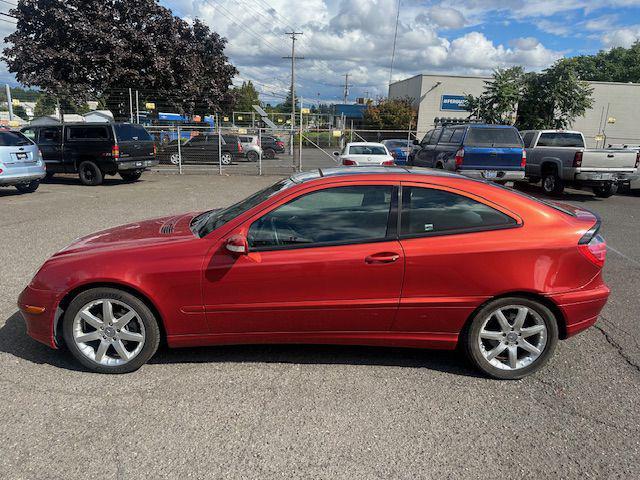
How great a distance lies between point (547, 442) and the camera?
2783 millimetres

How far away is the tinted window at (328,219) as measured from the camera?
11.0ft

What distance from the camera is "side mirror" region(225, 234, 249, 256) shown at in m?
3.21

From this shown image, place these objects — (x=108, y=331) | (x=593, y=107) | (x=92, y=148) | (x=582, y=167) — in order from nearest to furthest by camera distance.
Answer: (x=108, y=331) → (x=582, y=167) → (x=92, y=148) → (x=593, y=107)

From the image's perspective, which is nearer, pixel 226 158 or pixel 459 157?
pixel 459 157

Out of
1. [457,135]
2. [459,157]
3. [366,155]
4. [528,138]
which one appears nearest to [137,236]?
[459,157]

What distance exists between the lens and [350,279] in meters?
3.27

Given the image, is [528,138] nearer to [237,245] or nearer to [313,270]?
[313,270]

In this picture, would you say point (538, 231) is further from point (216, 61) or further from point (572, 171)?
point (216, 61)

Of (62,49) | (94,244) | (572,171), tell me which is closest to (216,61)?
(62,49)

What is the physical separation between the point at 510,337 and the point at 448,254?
78cm

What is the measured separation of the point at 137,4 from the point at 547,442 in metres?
28.8

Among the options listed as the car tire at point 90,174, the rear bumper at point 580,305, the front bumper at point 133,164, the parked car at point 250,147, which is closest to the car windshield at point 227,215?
the rear bumper at point 580,305

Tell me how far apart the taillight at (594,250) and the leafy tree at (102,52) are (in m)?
24.6

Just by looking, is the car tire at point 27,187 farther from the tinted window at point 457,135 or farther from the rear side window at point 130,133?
the tinted window at point 457,135
